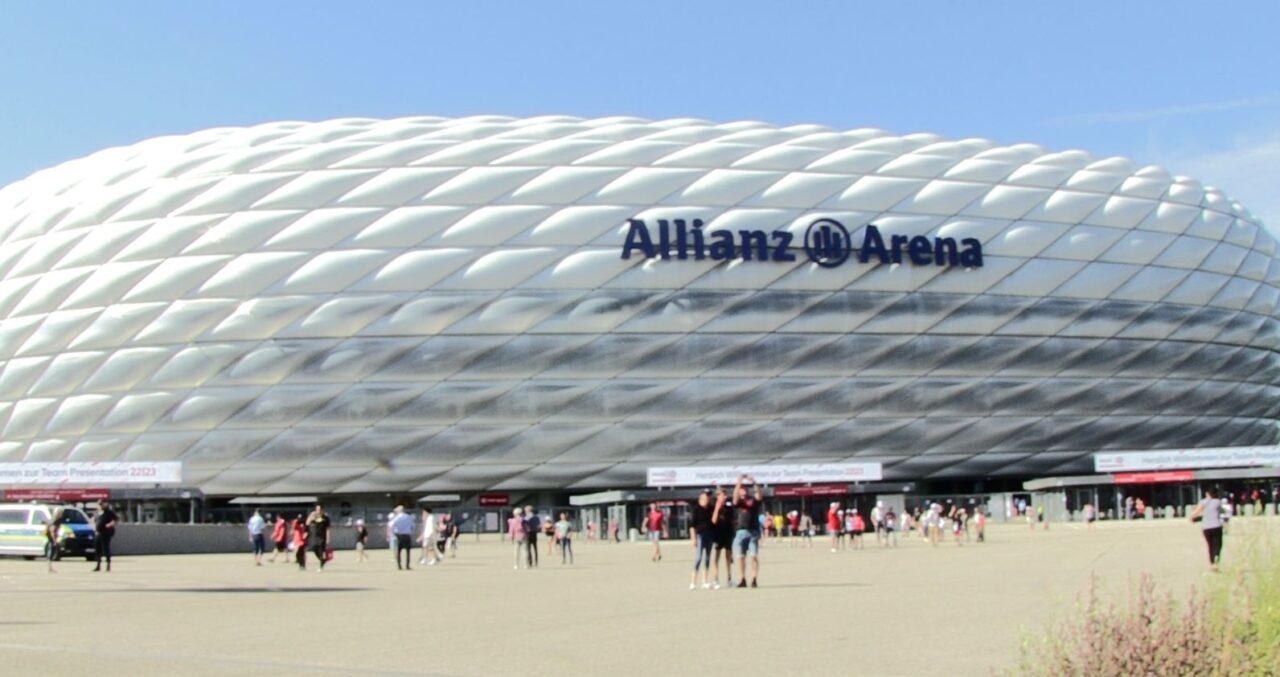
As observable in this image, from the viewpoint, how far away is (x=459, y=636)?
12648 millimetres

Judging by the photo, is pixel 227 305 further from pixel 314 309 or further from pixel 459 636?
pixel 459 636

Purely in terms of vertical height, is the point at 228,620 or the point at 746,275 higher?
the point at 746,275

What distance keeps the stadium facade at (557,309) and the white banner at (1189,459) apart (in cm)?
240

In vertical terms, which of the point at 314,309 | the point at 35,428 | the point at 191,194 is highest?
the point at 191,194

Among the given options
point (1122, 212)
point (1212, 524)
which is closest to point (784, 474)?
point (1122, 212)

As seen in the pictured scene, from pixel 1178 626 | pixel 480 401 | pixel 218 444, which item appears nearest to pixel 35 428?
pixel 218 444

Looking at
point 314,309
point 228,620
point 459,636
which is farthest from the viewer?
point 314,309

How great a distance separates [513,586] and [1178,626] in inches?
589

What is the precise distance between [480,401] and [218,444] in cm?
987

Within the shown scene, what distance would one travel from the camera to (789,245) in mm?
57469

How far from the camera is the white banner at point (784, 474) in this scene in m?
52.9

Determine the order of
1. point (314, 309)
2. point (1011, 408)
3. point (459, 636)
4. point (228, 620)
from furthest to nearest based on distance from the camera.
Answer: point (1011, 408) < point (314, 309) < point (228, 620) < point (459, 636)

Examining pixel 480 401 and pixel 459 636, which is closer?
pixel 459 636

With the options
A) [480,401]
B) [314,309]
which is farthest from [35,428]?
[480,401]
